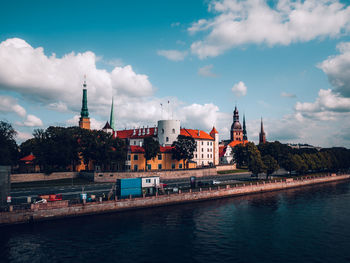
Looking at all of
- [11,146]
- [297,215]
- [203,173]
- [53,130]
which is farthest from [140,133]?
[297,215]

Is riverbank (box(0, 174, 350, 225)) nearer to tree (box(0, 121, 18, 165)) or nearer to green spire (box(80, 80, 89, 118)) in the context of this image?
tree (box(0, 121, 18, 165))

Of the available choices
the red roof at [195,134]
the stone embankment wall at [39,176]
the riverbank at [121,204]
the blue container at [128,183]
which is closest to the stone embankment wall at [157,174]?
the stone embankment wall at [39,176]

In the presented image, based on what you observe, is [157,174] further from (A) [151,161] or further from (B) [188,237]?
(B) [188,237]

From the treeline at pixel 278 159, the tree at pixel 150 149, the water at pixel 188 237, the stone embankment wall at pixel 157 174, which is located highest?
the tree at pixel 150 149

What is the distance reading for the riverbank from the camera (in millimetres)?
42178

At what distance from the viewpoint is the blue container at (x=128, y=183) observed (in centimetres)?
5575

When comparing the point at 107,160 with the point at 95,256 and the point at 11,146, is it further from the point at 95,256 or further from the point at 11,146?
the point at 95,256

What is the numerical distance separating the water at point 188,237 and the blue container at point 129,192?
4888mm

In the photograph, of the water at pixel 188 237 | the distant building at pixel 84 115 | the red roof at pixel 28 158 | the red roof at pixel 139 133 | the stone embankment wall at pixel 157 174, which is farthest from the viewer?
the distant building at pixel 84 115

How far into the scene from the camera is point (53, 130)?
293 ft

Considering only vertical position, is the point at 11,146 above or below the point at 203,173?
above

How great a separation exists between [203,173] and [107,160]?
42407 mm

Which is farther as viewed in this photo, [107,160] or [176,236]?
[107,160]

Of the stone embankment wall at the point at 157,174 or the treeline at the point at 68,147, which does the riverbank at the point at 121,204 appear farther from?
the treeline at the point at 68,147
